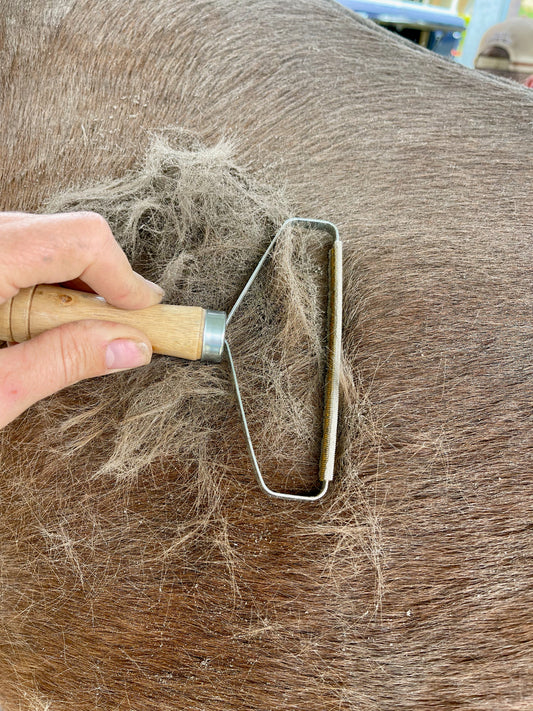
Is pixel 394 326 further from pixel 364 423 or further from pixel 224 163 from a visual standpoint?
pixel 224 163

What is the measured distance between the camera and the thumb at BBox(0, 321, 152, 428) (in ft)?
2.01

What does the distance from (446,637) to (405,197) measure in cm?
54

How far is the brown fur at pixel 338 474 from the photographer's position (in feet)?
1.99

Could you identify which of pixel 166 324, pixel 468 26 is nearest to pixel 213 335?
pixel 166 324

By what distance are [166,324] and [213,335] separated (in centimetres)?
6

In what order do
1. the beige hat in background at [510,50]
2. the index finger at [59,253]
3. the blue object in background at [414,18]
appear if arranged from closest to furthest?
the index finger at [59,253] → the beige hat in background at [510,50] → the blue object in background at [414,18]

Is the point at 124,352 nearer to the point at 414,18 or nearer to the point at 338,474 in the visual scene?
the point at 338,474

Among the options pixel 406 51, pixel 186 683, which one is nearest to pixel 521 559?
pixel 186 683

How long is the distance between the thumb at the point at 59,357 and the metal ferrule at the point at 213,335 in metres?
0.07

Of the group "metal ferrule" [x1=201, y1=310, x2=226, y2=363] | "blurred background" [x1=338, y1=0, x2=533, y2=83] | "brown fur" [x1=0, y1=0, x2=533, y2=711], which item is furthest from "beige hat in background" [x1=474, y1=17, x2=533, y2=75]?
"metal ferrule" [x1=201, y1=310, x2=226, y2=363]

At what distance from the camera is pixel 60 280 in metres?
0.62

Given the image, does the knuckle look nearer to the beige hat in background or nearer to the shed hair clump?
the shed hair clump

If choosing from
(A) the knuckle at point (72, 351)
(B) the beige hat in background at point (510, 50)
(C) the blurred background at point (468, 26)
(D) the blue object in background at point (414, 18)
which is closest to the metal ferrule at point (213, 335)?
(A) the knuckle at point (72, 351)

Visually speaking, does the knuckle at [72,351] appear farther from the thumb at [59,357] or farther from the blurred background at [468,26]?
the blurred background at [468,26]
